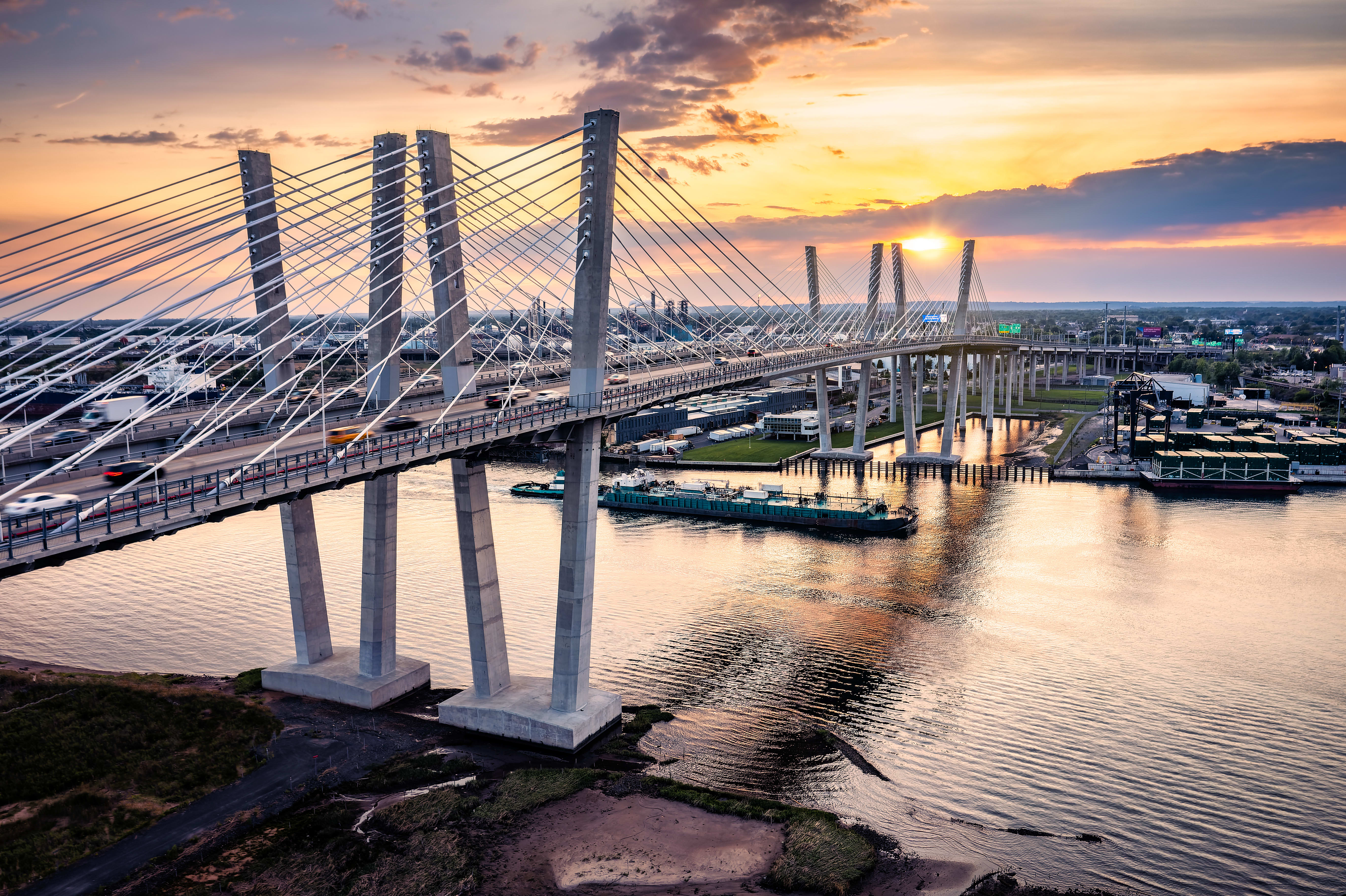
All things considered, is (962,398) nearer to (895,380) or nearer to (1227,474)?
(895,380)

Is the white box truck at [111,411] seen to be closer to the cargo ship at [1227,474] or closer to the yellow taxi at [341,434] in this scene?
the yellow taxi at [341,434]

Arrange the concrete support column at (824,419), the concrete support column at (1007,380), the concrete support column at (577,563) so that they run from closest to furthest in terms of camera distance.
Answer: the concrete support column at (577,563) → the concrete support column at (824,419) → the concrete support column at (1007,380)

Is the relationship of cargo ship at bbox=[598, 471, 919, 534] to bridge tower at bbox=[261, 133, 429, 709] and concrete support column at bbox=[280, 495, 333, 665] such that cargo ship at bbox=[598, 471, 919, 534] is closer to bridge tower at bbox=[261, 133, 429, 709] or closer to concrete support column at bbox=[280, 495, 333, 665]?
bridge tower at bbox=[261, 133, 429, 709]

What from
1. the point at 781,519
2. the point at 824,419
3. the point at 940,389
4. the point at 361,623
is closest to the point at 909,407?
the point at 824,419

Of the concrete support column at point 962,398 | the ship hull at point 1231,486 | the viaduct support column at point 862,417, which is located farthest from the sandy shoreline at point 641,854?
the concrete support column at point 962,398

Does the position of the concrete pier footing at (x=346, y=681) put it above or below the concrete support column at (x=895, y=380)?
below

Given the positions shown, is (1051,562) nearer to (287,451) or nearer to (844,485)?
(844,485)

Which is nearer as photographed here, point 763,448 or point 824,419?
point 824,419

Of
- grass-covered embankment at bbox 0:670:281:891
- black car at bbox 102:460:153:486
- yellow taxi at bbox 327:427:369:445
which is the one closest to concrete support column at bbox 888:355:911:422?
yellow taxi at bbox 327:427:369:445
